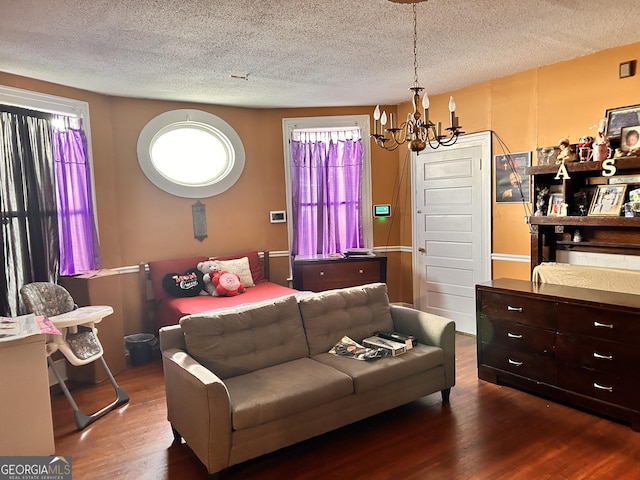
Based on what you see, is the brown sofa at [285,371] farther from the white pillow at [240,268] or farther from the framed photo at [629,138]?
the framed photo at [629,138]

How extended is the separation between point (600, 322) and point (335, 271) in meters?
2.76

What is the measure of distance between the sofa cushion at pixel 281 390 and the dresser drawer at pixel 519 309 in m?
1.45

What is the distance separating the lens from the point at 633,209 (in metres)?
3.36

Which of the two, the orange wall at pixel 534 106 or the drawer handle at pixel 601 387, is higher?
the orange wall at pixel 534 106

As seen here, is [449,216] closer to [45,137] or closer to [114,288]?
[114,288]

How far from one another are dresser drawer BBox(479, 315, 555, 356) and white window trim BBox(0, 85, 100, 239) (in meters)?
3.71

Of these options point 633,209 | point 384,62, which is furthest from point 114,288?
point 633,209

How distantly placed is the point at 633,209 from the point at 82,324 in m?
4.13

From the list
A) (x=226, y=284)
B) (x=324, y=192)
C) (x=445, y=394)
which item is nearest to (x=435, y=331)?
(x=445, y=394)

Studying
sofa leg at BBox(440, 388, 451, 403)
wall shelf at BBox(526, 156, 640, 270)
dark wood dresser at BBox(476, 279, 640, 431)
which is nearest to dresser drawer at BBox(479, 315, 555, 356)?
dark wood dresser at BBox(476, 279, 640, 431)

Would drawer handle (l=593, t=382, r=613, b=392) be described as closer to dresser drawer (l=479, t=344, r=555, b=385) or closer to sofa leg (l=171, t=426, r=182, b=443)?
dresser drawer (l=479, t=344, r=555, b=385)

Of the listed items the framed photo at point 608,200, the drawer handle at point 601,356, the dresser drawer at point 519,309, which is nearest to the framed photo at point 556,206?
the framed photo at point 608,200

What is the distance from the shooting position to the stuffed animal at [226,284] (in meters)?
4.64

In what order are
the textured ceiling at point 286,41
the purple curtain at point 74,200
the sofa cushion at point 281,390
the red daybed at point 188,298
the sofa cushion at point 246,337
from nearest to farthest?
1. the sofa cushion at point 281,390
2. the textured ceiling at point 286,41
3. the sofa cushion at point 246,337
4. the purple curtain at point 74,200
5. the red daybed at point 188,298
